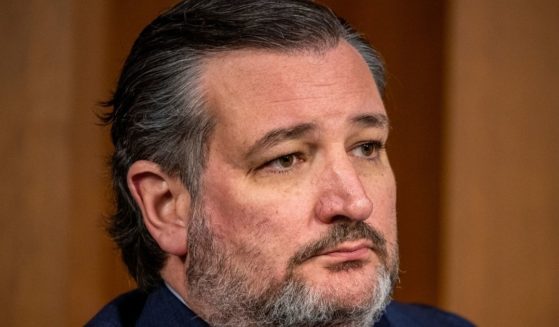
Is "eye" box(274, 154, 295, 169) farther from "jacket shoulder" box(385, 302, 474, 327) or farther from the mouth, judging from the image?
"jacket shoulder" box(385, 302, 474, 327)

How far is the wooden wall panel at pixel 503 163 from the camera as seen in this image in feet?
6.84

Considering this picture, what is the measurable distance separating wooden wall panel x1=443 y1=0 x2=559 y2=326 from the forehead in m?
0.72

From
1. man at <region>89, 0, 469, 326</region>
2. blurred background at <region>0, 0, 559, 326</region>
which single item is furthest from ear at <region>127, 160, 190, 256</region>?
blurred background at <region>0, 0, 559, 326</region>

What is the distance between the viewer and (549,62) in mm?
2109

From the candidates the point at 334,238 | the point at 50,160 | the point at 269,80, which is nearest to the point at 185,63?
the point at 269,80

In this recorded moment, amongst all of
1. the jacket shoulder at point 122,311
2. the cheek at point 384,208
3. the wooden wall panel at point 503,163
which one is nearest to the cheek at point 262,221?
the cheek at point 384,208

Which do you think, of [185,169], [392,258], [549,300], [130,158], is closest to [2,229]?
[130,158]

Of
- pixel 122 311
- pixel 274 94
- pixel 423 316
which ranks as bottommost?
pixel 423 316

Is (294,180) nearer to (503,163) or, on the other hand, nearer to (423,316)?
(423,316)

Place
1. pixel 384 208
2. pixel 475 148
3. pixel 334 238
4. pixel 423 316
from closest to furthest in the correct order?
pixel 334 238 < pixel 384 208 < pixel 423 316 < pixel 475 148

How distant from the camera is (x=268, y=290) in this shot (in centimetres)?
135

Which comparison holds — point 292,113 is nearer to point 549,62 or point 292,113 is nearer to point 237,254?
→ point 237,254

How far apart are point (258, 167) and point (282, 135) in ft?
0.20

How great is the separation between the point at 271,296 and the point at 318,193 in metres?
0.17
